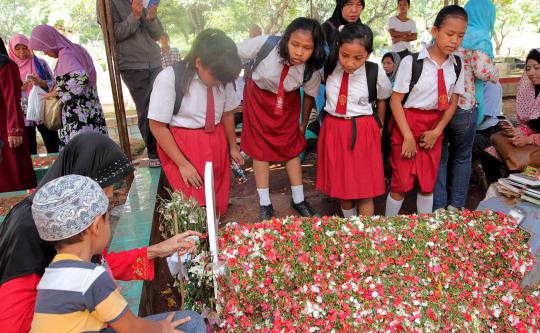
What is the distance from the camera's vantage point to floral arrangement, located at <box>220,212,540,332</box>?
1941 millimetres

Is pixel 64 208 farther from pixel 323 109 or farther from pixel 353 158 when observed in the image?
pixel 323 109

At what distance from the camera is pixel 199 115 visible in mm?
2643

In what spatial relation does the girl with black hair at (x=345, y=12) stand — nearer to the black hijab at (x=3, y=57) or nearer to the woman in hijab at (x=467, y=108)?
the woman in hijab at (x=467, y=108)

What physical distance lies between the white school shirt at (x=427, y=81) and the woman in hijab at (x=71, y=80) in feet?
8.61

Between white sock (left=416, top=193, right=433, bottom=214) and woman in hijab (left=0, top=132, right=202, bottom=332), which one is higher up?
woman in hijab (left=0, top=132, right=202, bottom=332)

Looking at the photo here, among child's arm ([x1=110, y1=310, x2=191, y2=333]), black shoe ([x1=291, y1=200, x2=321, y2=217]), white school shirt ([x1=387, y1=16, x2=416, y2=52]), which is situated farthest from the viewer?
white school shirt ([x1=387, y1=16, x2=416, y2=52])

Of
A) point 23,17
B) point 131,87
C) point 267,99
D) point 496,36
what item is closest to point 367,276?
point 267,99

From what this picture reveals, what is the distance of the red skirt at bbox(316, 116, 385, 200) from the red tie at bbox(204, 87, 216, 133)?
788 mm

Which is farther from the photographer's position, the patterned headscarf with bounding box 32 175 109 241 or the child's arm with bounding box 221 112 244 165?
the child's arm with bounding box 221 112 244 165

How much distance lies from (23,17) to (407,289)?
647 inches

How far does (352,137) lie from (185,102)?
3.66 ft

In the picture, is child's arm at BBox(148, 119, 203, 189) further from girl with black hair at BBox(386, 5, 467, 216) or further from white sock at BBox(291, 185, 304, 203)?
girl with black hair at BBox(386, 5, 467, 216)

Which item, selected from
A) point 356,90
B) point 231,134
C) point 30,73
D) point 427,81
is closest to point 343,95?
point 356,90

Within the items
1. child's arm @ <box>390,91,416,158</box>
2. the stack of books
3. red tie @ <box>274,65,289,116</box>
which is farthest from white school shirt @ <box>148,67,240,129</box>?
the stack of books
